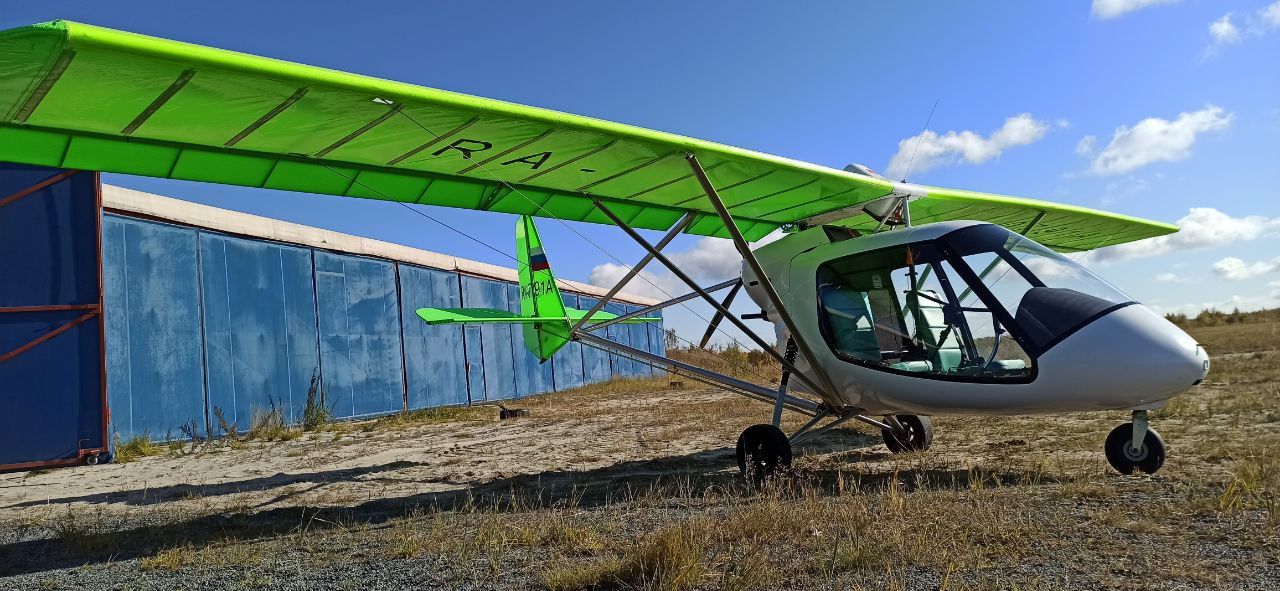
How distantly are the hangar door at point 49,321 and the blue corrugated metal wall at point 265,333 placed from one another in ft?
1.51

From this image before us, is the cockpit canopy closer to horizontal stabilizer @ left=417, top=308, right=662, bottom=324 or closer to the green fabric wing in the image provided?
the green fabric wing

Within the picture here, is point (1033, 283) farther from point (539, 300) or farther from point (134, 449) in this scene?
point (134, 449)

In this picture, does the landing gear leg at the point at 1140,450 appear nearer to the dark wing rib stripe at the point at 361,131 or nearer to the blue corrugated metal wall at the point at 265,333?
the dark wing rib stripe at the point at 361,131

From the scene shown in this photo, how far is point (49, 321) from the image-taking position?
1156cm

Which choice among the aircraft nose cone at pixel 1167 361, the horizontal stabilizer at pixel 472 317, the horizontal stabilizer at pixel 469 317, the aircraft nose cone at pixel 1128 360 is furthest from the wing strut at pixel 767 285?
the horizontal stabilizer at pixel 469 317

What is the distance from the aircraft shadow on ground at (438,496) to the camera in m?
4.94

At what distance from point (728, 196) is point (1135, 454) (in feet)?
13.0

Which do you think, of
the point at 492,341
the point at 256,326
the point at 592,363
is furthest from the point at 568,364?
the point at 256,326

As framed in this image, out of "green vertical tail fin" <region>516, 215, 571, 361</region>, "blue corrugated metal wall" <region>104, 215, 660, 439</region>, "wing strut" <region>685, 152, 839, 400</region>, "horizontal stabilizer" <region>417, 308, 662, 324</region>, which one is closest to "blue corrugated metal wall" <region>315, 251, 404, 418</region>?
"blue corrugated metal wall" <region>104, 215, 660, 439</region>

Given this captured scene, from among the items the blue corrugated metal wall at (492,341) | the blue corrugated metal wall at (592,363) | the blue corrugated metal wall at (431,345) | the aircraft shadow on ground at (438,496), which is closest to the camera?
the aircraft shadow on ground at (438,496)

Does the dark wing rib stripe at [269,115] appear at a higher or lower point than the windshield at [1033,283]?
higher

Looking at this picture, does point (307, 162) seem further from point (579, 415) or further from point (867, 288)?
point (579, 415)

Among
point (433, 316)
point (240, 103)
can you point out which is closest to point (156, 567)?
point (240, 103)

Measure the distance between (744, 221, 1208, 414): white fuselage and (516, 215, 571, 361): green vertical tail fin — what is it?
16.5 ft
